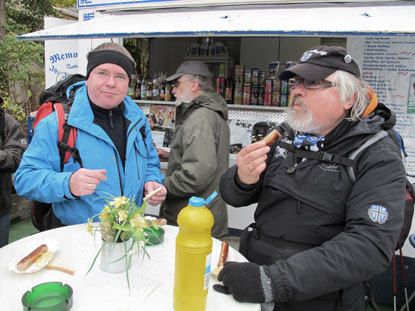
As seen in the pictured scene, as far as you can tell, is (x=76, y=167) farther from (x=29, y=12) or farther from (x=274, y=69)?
(x=29, y=12)

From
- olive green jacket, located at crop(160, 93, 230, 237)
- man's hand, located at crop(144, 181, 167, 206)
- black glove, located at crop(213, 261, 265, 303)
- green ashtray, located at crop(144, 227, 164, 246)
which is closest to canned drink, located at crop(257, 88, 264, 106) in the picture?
olive green jacket, located at crop(160, 93, 230, 237)

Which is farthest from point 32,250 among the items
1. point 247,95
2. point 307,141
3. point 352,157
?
point 247,95

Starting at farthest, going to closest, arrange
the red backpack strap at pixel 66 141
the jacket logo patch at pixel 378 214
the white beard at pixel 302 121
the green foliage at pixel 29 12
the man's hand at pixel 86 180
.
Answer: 1. the green foliage at pixel 29 12
2. the red backpack strap at pixel 66 141
3. the man's hand at pixel 86 180
4. the white beard at pixel 302 121
5. the jacket logo patch at pixel 378 214

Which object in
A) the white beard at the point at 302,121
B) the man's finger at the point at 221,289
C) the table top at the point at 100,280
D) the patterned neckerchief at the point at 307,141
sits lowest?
the table top at the point at 100,280

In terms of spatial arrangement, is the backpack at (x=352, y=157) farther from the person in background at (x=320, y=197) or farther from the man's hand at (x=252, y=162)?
the man's hand at (x=252, y=162)

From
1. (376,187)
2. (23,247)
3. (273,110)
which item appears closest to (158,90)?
(273,110)

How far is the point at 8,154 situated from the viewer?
9.39 ft

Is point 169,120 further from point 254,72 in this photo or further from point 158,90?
point 254,72

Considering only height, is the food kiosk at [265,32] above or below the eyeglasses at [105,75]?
above

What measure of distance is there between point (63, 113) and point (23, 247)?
823 millimetres

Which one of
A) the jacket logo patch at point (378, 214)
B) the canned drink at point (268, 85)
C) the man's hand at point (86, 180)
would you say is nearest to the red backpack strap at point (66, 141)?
the man's hand at point (86, 180)

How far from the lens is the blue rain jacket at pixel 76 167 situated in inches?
75.7

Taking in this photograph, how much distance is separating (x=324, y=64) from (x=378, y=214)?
0.71m

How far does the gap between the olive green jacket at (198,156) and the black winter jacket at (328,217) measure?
87 cm
